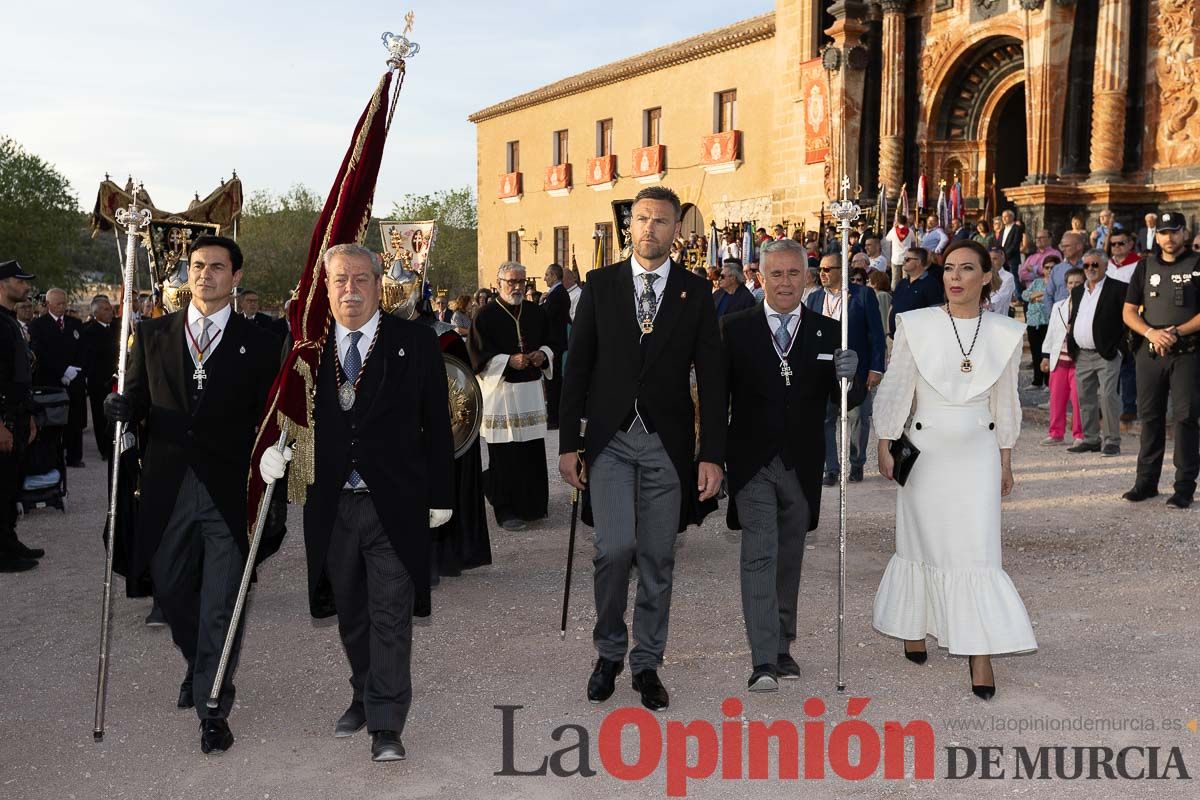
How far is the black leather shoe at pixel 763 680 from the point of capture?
15.4ft

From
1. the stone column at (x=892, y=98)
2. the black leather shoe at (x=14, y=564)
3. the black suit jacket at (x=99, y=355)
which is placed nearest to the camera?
the black leather shoe at (x=14, y=564)

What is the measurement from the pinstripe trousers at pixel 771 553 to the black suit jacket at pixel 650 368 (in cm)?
29

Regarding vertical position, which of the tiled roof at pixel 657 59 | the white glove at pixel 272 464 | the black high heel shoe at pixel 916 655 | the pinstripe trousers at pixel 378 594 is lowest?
the black high heel shoe at pixel 916 655

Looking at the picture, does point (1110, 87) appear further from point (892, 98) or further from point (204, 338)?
point (204, 338)

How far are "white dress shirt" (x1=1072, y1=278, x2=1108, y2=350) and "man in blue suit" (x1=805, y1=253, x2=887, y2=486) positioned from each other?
221 centimetres

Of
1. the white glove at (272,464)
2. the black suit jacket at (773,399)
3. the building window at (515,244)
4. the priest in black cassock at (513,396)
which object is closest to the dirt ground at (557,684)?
the priest in black cassock at (513,396)

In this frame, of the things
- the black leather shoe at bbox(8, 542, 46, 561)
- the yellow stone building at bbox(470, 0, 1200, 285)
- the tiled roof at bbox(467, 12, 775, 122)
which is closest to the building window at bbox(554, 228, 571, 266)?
the yellow stone building at bbox(470, 0, 1200, 285)

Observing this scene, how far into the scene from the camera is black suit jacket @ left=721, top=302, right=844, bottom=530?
16.0ft

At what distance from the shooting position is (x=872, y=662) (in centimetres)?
513

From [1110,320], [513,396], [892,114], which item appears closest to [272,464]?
[513,396]

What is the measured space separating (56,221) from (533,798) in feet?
168

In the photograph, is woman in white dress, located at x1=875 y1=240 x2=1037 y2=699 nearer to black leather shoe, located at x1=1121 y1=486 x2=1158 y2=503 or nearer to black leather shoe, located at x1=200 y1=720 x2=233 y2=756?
black leather shoe, located at x1=200 y1=720 x2=233 y2=756

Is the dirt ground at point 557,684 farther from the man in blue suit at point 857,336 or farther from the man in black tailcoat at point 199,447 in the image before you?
the man in blue suit at point 857,336

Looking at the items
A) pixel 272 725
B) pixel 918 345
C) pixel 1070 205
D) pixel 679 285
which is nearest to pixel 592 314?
pixel 679 285
